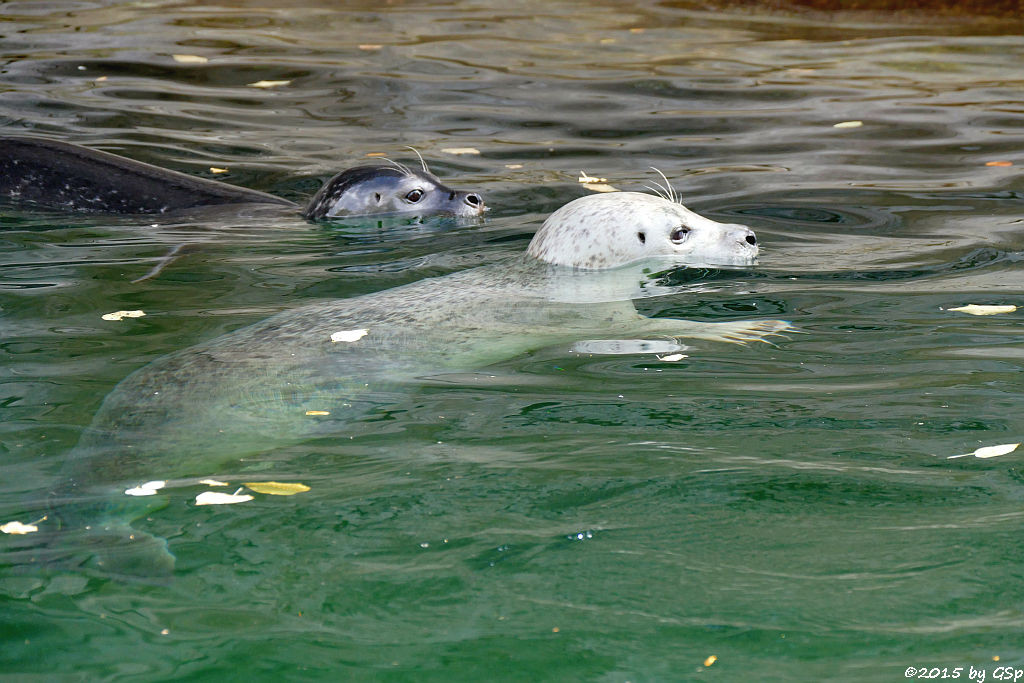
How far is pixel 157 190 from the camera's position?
8445 mm

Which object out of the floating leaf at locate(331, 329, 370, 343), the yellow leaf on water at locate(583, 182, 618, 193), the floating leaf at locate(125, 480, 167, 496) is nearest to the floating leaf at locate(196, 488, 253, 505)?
the floating leaf at locate(125, 480, 167, 496)

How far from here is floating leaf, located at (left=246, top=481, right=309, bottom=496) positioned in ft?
12.3

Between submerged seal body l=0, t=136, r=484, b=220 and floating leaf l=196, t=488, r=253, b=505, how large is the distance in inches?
182

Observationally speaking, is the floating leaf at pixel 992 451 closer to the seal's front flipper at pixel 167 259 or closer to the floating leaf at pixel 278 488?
the floating leaf at pixel 278 488

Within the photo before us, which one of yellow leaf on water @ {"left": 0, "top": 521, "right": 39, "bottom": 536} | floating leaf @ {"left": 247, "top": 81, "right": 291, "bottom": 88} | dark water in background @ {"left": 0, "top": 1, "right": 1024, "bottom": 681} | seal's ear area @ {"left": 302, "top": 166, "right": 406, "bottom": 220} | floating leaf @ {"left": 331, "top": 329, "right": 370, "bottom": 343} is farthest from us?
floating leaf @ {"left": 247, "top": 81, "right": 291, "bottom": 88}

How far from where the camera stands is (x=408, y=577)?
323 cm

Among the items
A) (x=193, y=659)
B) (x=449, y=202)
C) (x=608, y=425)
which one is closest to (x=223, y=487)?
(x=193, y=659)

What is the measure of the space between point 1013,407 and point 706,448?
116 centimetres

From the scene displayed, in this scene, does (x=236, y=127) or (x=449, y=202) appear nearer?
(x=449, y=202)

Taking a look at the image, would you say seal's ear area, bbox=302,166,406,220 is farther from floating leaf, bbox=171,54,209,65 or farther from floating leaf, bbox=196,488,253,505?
floating leaf, bbox=171,54,209,65

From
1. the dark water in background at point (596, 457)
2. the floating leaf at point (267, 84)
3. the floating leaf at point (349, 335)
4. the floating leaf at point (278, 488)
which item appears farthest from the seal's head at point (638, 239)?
the floating leaf at point (267, 84)

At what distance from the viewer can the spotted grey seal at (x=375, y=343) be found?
158 inches

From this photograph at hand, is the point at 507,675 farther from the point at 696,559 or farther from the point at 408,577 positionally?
the point at 696,559

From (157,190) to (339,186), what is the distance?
1.22 metres
